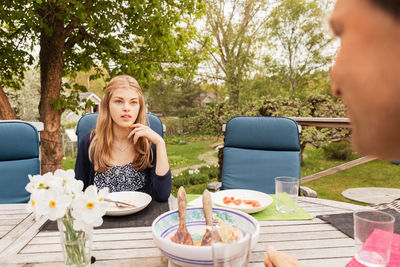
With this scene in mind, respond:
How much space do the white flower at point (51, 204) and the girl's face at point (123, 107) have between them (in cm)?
111

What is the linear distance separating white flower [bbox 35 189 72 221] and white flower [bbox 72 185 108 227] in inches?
1.1

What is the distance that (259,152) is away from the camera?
7.46ft

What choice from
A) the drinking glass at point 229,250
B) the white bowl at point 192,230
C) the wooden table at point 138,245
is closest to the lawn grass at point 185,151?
the wooden table at point 138,245

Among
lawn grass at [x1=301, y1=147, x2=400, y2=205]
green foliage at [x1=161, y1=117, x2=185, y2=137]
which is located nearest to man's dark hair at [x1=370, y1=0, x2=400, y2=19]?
lawn grass at [x1=301, y1=147, x2=400, y2=205]

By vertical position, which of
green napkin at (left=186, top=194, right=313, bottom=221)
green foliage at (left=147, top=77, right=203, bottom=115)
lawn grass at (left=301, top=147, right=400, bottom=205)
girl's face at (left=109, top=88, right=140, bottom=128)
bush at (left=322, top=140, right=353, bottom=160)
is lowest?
lawn grass at (left=301, top=147, right=400, bottom=205)

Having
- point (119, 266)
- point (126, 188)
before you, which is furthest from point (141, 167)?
point (119, 266)

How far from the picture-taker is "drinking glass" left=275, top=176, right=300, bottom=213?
4.10ft

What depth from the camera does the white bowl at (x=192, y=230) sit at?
27.7 inches

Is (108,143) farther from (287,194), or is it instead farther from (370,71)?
(370,71)

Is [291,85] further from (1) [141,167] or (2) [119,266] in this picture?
(2) [119,266]

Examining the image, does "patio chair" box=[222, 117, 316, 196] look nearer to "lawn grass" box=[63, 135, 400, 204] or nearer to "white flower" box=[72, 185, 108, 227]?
"white flower" box=[72, 185, 108, 227]

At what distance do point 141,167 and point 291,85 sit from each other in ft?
33.9

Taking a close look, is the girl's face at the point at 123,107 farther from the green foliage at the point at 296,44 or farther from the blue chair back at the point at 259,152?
the green foliage at the point at 296,44

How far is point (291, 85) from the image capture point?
11.1m
